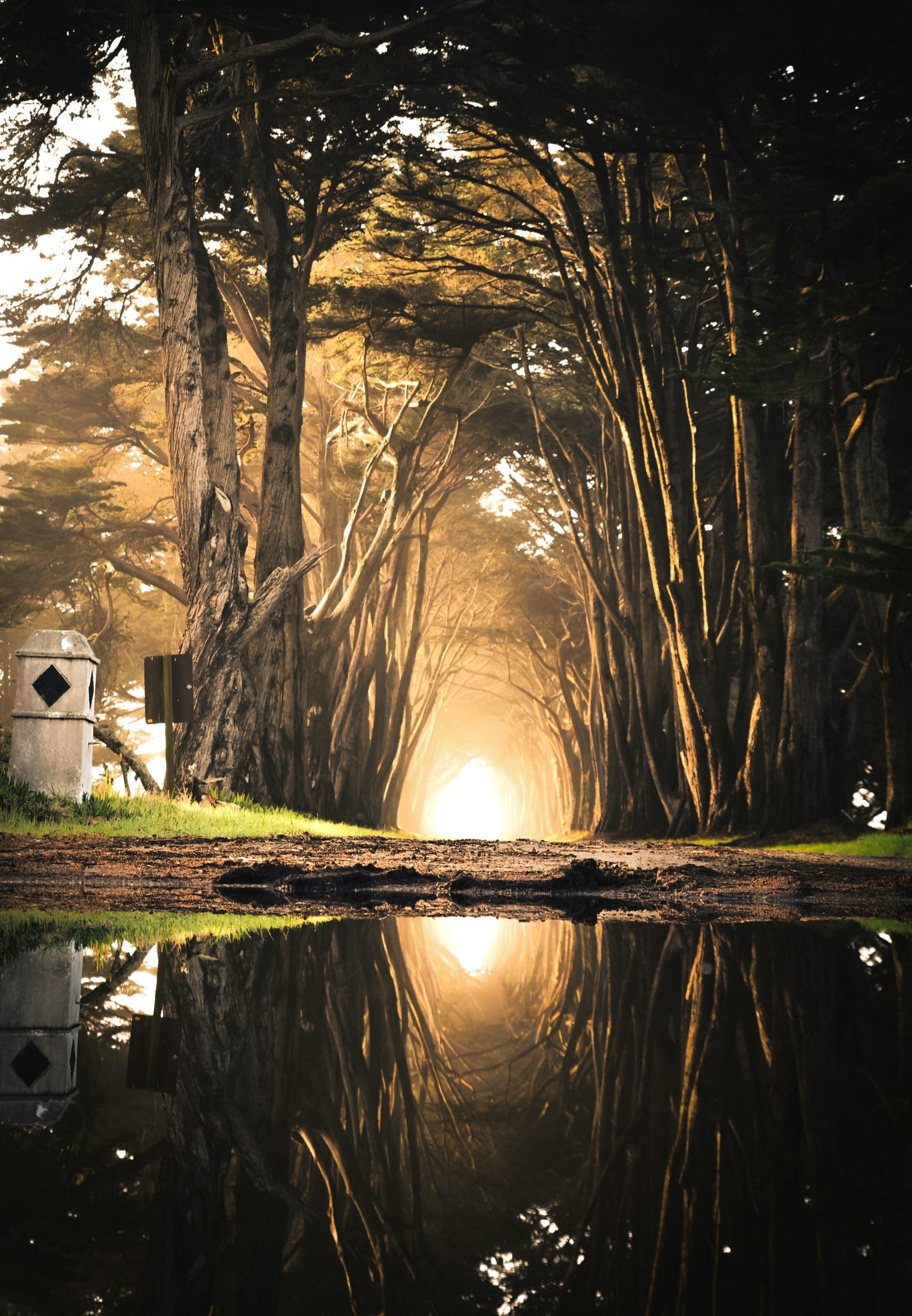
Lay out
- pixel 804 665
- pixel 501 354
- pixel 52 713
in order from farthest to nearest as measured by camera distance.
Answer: pixel 501 354, pixel 804 665, pixel 52 713

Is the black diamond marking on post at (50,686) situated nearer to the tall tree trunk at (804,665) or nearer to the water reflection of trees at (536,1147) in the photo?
the water reflection of trees at (536,1147)

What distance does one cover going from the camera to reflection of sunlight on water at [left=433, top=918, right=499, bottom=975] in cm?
315

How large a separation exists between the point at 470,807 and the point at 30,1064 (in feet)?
220

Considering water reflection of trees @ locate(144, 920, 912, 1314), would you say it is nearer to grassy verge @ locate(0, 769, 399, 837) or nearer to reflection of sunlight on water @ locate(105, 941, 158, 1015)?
reflection of sunlight on water @ locate(105, 941, 158, 1015)

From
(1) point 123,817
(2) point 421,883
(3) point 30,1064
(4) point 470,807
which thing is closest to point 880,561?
(2) point 421,883

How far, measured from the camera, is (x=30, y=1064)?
68.5 inches

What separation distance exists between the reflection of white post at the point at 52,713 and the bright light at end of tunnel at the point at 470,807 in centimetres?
3969

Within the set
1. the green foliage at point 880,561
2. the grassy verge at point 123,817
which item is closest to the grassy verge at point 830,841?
the green foliage at point 880,561

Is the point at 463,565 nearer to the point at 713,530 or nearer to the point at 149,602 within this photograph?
the point at 149,602

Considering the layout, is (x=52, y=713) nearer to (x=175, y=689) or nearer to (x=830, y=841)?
(x=175, y=689)

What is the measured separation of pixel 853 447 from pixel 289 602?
20.7 ft

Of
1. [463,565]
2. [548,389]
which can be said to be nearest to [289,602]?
[548,389]

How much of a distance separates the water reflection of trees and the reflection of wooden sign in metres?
0.03

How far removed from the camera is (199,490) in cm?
1014
